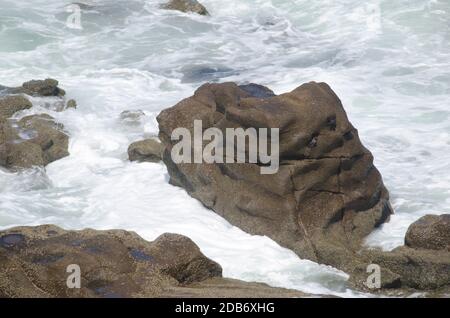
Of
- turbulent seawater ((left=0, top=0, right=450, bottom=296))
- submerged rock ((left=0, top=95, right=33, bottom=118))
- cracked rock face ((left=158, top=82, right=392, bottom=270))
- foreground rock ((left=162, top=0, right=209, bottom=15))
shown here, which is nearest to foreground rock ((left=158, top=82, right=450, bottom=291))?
cracked rock face ((left=158, top=82, right=392, bottom=270))

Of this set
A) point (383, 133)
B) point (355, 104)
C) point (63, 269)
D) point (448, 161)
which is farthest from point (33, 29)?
point (63, 269)

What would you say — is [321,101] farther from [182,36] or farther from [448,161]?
[182,36]

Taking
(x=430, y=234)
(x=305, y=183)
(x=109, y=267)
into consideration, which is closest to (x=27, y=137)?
(x=305, y=183)

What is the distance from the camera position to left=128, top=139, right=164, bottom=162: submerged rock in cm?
998

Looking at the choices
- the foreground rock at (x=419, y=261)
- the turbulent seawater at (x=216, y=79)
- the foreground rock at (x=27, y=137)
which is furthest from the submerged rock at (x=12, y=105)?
the foreground rock at (x=419, y=261)

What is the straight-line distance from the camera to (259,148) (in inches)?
307

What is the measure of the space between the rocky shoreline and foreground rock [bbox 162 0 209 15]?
970cm

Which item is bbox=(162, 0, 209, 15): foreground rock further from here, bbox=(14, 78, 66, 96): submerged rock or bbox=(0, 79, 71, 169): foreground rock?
bbox=(0, 79, 71, 169): foreground rock

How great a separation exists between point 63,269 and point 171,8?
15.5 metres

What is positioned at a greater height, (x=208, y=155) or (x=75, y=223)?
(x=208, y=155)

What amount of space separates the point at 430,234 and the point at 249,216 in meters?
1.94

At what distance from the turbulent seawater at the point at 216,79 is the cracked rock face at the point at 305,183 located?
206 millimetres

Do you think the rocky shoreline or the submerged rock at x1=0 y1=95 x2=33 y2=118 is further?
the submerged rock at x1=0 y1=95 x2=33 y2=118

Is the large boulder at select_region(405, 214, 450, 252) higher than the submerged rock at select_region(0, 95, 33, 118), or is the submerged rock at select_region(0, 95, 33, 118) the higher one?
the submerged rock at select_region(0, 95, 33, 118)
